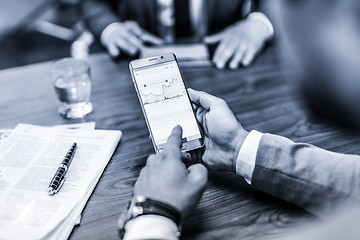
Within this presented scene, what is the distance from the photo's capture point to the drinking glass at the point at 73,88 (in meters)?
0.88

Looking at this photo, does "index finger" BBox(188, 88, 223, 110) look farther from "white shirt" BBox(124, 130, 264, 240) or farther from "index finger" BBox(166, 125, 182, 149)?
"white shirt" BBox(124, 130, 264, 240)

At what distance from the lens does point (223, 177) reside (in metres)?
0.67

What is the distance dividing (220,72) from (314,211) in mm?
570

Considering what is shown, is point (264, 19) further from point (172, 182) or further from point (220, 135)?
point (172, 182)

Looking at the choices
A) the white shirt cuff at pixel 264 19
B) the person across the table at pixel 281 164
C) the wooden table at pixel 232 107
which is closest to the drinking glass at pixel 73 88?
the wooden table at pixel 232 107

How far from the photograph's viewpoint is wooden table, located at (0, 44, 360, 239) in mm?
570

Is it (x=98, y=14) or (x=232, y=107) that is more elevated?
(x=98, y=14)

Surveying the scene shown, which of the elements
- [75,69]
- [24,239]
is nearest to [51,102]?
[75,69]

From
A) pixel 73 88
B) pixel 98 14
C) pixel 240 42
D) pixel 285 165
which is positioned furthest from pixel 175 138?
pixel 98 14

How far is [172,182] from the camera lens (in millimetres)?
542

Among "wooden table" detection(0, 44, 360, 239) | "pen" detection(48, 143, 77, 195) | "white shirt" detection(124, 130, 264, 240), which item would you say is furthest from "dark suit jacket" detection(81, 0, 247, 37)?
"white shirt" detection(124, 130, 264, 240)

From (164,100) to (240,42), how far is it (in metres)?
0.51

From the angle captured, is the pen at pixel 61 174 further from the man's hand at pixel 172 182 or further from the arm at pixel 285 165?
the arm at pixel 285 165

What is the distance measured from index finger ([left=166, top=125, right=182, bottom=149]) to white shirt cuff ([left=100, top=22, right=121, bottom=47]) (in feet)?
2.13
